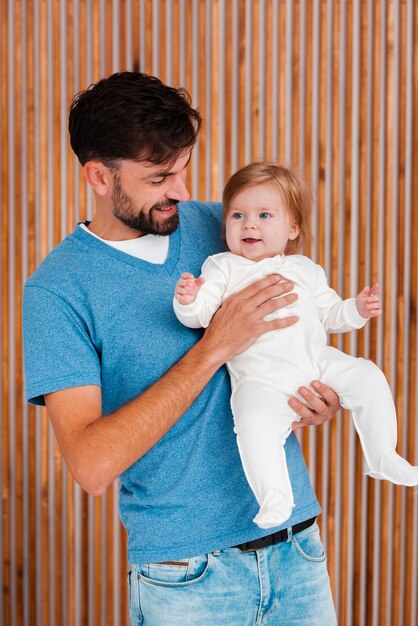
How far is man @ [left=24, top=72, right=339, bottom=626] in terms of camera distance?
162cm

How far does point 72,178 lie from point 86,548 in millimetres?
1611

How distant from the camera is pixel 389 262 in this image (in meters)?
3.23

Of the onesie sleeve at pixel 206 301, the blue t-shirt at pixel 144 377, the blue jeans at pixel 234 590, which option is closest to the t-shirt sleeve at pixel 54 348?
the blue t-shirt at pixel 144 377

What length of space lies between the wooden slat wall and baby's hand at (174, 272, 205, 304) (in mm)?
1663

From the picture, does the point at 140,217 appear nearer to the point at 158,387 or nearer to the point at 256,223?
the point at 256,223

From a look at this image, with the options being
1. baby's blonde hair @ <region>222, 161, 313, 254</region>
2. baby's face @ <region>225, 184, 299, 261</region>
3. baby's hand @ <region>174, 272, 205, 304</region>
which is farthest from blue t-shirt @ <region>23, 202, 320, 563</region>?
baby's blonde hair @ <region>222, 161, 313, 254</region>

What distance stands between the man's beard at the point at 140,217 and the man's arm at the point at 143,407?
0.24 meters

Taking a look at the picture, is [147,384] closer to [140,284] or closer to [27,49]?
[140,284]

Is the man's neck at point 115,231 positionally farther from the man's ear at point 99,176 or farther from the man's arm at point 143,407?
the man's arm at point 143,407

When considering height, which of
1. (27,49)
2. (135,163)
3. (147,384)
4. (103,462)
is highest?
(27,49)

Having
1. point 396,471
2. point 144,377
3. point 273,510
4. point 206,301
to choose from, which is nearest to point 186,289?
point 206,301

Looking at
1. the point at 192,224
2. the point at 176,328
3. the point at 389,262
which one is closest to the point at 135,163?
the point at 192,224

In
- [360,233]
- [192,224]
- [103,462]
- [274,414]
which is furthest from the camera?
[360,233]

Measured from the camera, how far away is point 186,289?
1615 mm
